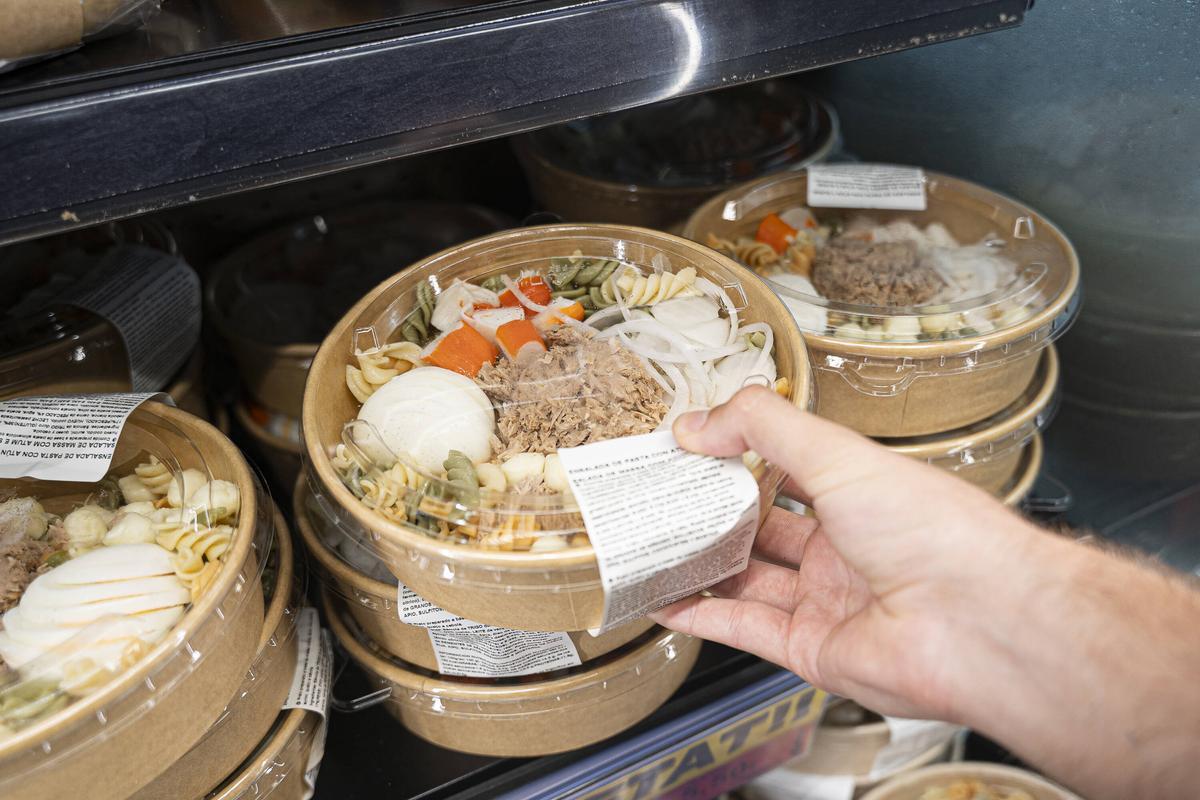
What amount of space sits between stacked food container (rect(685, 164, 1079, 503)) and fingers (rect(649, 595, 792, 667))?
10.5 inches

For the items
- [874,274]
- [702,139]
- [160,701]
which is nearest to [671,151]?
[702,139]

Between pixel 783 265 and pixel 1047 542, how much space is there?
612 millimetres


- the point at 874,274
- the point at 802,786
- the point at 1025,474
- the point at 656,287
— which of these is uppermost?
the point at 656,287

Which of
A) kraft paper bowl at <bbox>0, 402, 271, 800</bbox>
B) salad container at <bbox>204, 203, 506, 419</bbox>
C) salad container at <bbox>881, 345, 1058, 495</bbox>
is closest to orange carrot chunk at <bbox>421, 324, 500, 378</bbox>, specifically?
kraft paper bowl at <bbox>0, 402, 271, 800</bbox>

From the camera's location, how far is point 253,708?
2.80 feet

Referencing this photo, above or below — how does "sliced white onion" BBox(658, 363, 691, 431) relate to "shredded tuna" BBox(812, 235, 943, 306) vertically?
above

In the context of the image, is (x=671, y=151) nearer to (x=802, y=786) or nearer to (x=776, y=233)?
(x=776, y=233)

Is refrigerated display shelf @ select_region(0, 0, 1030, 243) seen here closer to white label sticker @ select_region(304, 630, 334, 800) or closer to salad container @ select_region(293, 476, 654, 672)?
salad container @ select_region(293, 476, 654, 672)

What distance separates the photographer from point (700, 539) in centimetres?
71

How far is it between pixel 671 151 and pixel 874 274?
554 millimetres

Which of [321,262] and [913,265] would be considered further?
[321,262]

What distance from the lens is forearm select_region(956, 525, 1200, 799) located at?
2.27 feet

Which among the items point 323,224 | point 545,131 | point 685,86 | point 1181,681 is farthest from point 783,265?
point 323,224

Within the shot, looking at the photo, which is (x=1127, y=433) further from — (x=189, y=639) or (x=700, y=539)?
(x=189, y=639)
